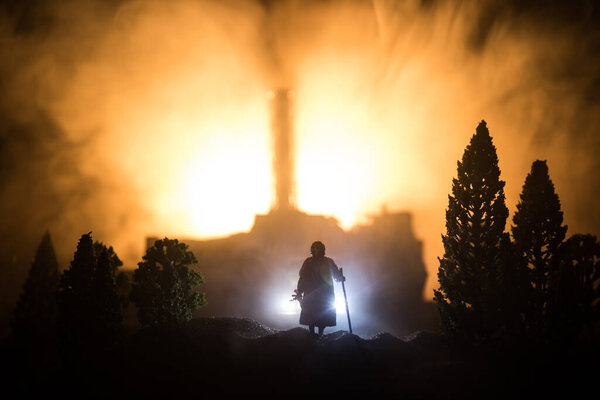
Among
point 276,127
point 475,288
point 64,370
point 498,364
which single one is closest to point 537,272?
point 475,288

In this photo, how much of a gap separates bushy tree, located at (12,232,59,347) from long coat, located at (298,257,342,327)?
9845 mm

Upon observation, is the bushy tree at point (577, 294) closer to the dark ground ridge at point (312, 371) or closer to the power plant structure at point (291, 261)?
the dark ground ridge at point (312, 371)

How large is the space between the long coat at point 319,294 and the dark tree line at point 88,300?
24.4ft

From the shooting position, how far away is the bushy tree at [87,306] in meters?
17.7

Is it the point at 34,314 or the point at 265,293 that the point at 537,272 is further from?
the point at 265,293

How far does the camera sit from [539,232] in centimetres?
1936

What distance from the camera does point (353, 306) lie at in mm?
54250

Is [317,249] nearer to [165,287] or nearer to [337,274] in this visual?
[337,274]

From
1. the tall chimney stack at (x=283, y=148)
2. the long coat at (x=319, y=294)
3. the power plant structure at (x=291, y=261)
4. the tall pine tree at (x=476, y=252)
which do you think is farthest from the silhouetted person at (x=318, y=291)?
the tall chimney stack at (x=283, y=148)

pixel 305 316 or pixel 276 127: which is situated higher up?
pixel 276 127

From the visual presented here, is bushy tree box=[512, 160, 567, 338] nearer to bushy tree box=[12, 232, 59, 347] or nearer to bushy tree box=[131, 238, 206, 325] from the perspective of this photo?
bushy tree box=[131, 238, 206, 325]

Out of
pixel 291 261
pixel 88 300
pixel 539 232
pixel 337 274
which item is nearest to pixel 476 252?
pixel 539 232

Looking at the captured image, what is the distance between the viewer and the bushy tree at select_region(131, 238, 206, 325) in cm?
1977

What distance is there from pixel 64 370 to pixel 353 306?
44.8m
